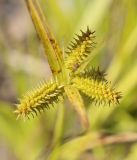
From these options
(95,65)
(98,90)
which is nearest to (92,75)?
(98,90)

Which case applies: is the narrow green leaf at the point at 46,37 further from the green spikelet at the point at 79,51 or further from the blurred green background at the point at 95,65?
the blurred green background at the point at 95,65

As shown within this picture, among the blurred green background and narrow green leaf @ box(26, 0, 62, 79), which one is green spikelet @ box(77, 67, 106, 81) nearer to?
narrow green leaf @ box(26, 0, 62, 79)

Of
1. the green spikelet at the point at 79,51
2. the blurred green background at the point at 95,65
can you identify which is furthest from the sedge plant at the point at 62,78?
the blurred green background at the point at 95,65

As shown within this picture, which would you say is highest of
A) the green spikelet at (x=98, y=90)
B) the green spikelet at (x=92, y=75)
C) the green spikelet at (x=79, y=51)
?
the green spikelet at (x=79, y=51)

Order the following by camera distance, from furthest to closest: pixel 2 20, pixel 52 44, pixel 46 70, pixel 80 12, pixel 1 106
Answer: pixel 2 20
pixel 46 70
pixel 80 12
pixel 1 106
pixel 52 44

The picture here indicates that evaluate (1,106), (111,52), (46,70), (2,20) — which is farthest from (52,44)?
(2,20)

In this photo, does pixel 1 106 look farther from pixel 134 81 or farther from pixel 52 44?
pixel 52 44

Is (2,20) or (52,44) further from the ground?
(2,20)

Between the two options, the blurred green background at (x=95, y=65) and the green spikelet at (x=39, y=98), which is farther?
the blurred green background at (x=95, y=65)
